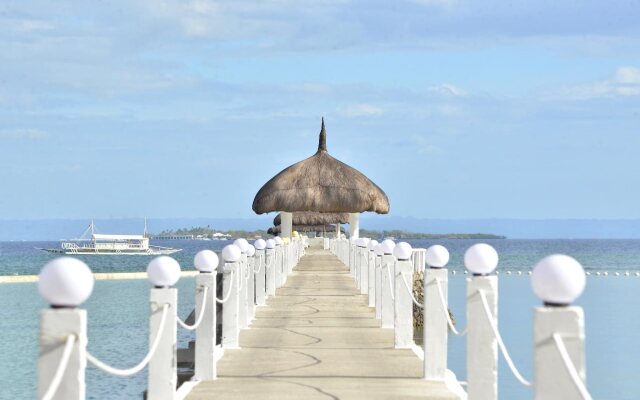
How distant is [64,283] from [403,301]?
720cm

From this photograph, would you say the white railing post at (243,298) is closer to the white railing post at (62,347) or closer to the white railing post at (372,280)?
the white railing post at (372,280)

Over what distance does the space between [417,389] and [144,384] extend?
15437 millimetres

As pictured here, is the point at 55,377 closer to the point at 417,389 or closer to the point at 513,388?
the point at 417,389

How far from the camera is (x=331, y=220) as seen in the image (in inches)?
2665

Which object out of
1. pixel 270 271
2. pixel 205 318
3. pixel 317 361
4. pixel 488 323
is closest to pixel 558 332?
pixel 488 323

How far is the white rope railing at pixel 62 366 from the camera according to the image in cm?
468

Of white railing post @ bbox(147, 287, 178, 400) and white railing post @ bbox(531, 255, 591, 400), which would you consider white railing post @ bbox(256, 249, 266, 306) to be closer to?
white railing post @ bbox(147, 287, 178, 400)

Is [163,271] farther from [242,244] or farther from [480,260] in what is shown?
[242,244]

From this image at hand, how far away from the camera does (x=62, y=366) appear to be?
4.76 metres

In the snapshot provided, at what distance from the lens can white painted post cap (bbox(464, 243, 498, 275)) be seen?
7332 millimetres

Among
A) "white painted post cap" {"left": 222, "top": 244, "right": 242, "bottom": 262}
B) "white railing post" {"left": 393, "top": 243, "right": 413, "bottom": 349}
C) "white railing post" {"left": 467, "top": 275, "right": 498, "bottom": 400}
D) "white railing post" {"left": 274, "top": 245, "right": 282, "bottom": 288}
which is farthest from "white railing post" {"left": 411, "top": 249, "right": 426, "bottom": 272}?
"white railing post" {"left": 467, "top": 275, "right": 498, "bottom": 400}

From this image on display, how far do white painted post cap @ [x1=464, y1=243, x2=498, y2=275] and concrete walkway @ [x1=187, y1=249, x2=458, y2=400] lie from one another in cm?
152

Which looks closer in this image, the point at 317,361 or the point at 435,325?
the point at 435,325

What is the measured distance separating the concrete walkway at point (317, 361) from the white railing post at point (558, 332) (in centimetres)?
367
